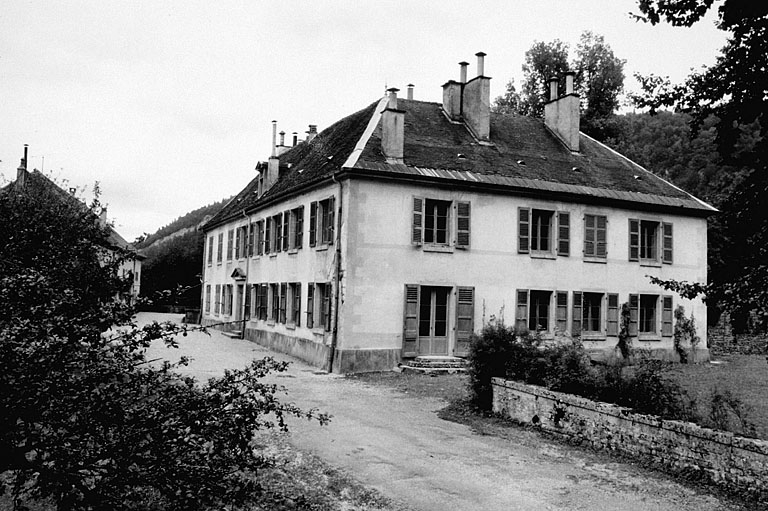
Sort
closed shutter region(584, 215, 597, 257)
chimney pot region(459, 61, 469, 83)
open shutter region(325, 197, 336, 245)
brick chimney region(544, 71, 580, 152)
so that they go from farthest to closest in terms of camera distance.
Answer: brick chimney region(544, 71, 580, 152), chimney pot region(459, 61, 469, 83), closed shutter region(584, 215, 597, 257), open shutter region(325, 197, 336, 245)

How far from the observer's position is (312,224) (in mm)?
21875

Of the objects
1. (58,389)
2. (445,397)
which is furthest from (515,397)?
(58,389)

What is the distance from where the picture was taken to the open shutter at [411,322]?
19281 mm

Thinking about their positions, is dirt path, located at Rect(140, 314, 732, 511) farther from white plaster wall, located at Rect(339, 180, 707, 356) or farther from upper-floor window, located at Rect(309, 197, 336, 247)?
upper-floor window, located at Rect(309, 197, 336, 247)

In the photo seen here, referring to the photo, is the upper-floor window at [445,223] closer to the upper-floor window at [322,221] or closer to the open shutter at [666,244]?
the upper-floor window at [322,221]

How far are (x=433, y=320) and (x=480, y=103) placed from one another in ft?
27.0

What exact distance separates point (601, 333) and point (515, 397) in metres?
12.3

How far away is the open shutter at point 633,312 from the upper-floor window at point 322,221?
10.9 m

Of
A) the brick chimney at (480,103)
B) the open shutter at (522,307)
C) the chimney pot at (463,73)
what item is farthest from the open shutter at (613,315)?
the chimney pot at (463,73)

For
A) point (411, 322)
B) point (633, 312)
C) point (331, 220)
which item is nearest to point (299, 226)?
point (331, 220)

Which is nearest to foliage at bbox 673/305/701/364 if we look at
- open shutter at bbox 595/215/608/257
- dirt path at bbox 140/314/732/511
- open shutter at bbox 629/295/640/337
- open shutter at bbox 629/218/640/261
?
open shutter at bbox 629/295/640/337

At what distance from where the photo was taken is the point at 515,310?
832 inches

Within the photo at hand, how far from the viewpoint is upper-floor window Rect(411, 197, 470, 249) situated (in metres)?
20.2

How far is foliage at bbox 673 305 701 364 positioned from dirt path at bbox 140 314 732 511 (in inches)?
563
